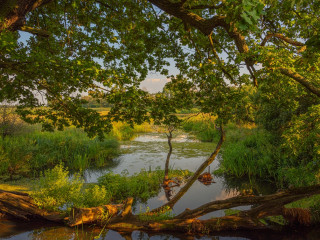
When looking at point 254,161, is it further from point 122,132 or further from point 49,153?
point 122,132

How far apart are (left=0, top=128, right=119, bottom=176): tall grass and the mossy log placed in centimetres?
385

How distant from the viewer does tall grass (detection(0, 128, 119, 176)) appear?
9305 mm

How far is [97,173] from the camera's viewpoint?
1016 centimetres

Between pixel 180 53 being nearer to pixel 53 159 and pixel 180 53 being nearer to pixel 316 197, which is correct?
pixel 316 197

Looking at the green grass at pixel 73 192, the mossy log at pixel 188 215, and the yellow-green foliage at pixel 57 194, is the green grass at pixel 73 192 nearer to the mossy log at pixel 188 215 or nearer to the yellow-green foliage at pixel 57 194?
the yellow-green foliage at pixel 57 194

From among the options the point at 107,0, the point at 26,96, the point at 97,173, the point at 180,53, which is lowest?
the point at 97,173

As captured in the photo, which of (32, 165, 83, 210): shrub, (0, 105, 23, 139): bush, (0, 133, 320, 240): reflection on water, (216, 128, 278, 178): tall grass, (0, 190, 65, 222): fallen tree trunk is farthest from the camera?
(0, 105, 23, 139): bush

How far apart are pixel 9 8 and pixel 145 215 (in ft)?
16.1

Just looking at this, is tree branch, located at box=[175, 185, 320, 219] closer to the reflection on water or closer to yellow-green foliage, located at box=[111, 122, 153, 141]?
the reflection on water

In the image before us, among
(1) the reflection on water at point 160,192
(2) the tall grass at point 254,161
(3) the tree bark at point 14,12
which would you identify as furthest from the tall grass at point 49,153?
(2) the tall grass at point 254,161

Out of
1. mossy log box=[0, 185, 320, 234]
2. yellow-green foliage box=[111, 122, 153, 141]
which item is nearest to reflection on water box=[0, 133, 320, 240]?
mossy log box=[0, 185, 320, 234]

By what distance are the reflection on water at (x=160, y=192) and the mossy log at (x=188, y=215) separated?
0.17m

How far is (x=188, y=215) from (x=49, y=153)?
29.4 feet

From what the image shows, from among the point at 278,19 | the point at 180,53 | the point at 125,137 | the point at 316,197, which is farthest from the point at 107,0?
the point at 125,137
